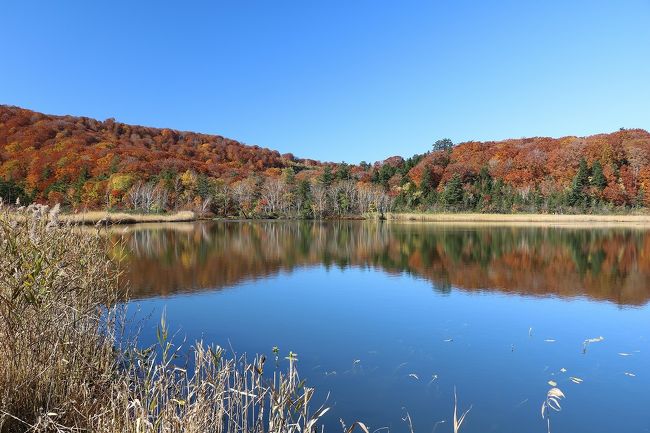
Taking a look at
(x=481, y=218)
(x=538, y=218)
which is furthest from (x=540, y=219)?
(x=481, y=218)

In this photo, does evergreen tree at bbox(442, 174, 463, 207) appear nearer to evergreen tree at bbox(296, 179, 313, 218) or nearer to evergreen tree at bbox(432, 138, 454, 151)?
evergreen tree at bbox(296, 179, 313, 218)

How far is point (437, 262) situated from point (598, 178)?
46481 mm

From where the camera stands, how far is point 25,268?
126 inches

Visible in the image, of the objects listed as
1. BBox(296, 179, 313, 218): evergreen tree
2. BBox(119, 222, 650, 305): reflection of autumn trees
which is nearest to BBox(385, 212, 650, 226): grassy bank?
BBox(296, 179, 313, 218): evergreen tree

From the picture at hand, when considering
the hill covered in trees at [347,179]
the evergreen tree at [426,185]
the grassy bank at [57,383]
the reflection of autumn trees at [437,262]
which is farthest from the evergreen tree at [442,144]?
the grassy bank at [57,383]

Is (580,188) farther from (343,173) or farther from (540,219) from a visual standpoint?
(343,173)

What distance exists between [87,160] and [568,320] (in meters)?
64.4

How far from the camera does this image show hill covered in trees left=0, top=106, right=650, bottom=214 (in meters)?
50.8

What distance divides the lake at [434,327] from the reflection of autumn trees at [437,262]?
8cm

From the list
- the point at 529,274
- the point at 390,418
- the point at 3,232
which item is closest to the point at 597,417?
the point at 390,418

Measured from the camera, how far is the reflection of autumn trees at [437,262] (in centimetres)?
1142

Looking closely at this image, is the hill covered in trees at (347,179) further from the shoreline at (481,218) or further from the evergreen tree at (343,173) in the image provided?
the shoreline at (481,218)

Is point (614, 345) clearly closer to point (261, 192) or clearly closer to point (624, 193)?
point (261, 192)

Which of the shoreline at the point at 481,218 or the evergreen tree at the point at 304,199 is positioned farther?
the evergreen tree at the point at 304,199
